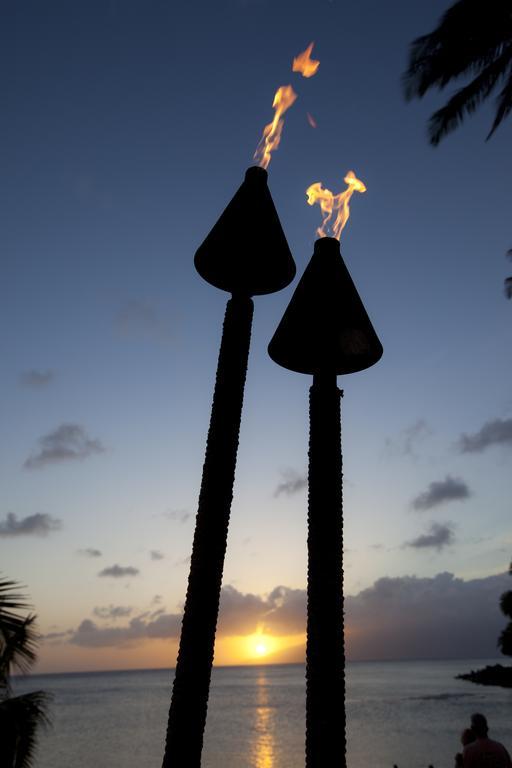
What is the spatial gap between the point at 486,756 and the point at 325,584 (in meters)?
4.88

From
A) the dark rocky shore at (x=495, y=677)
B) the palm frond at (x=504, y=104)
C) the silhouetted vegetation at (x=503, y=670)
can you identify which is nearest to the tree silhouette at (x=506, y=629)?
the silhouetted vegetation at (x=503, y=670)

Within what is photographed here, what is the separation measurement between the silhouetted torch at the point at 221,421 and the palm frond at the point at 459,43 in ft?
25.9

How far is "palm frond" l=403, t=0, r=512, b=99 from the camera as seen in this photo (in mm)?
10820

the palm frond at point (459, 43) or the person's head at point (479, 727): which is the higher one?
the palm frond at point (459, 43)

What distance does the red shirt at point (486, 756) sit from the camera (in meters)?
7.14

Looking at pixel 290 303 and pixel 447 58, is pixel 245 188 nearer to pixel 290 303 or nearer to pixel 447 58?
pixel 290 303

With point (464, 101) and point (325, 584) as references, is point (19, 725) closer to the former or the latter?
point (325, 584)

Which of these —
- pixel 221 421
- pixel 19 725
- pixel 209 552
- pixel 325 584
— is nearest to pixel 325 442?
pixel 221 421

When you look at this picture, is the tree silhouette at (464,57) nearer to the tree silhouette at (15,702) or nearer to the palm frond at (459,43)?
the palm frond at (459,43)

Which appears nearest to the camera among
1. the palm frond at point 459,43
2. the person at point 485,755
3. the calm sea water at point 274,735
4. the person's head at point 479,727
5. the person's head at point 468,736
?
the person at point 485,755

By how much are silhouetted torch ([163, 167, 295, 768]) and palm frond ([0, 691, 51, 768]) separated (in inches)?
196

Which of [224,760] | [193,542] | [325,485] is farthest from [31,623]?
[224,760]

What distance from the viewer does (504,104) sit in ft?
42.4

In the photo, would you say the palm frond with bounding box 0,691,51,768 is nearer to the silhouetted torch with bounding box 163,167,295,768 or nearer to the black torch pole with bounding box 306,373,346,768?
the silhouetted torch with bounding box 163,167,295,768
